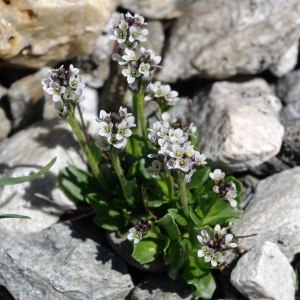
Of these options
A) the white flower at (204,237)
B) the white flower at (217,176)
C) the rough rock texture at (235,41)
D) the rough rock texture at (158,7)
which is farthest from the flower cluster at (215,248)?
the rough rock texture at (158,7)

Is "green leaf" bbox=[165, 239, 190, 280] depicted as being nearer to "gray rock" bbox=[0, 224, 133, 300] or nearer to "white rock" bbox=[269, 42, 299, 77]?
"gray rock" bbox=[0, 224, 133, 300]

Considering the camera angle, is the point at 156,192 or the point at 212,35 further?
the point at 212,35

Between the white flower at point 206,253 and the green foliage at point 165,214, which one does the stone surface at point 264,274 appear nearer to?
the green foliage at point 165,214

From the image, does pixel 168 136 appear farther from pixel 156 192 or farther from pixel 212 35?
pixel 212 35

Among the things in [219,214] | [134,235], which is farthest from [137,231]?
[219,214]

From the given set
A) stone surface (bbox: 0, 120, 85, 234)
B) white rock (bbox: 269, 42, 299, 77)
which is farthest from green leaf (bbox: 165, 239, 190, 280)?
white rock (bbox: 269, 42, 299, 77)

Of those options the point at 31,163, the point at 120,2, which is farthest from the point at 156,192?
the point at 120,2
